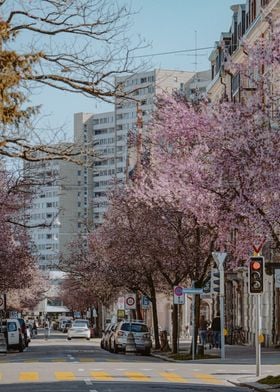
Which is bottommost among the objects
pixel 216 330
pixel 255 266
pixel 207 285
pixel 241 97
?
pixel 216 330

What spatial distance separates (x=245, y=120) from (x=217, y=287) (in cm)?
1138

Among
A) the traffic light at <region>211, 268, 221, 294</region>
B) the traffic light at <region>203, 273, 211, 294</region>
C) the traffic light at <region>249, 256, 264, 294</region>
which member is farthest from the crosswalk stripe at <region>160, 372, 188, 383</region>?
the traffic light at <region>203, 273, 211, 294</region>

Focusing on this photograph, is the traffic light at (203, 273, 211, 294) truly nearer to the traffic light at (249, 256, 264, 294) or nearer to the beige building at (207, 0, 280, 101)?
the beige building at (207, 0, 280, 101)

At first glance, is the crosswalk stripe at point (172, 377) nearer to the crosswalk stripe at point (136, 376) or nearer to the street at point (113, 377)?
the street at point (113, 377)

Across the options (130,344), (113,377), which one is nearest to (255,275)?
(113,377)

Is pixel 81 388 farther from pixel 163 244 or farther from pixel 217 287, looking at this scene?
pixel 163 244

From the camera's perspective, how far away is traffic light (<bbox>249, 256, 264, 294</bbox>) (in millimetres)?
27453

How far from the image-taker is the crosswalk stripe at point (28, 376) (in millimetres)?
27769

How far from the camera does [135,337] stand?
51.6 metres

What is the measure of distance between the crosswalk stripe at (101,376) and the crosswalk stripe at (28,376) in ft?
4.98

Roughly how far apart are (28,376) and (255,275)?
660 cm

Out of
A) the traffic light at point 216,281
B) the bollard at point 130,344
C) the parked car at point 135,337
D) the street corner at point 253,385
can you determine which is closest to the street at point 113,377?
the street corner at point 253,385

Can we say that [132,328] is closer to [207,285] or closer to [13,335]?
[207,285]

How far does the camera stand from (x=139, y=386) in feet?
80.4
